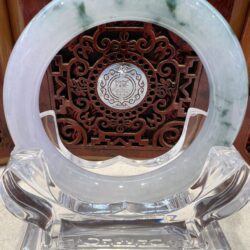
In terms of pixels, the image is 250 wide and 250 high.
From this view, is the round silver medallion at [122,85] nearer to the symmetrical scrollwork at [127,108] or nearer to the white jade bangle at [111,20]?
the symmetrical scrollwork at [127,108]

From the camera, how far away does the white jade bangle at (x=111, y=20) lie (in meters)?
0.43

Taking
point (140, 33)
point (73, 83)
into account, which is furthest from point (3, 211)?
point (140, 33)

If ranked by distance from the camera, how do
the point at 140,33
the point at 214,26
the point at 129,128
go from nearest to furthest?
the point at 214,26 < the point at 140,33 < the point at 129,128

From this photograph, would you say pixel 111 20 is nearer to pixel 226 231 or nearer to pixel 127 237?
pixel 127 237

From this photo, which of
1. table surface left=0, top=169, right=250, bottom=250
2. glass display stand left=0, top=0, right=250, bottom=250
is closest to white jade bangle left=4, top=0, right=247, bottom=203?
glass display stand left=0, top=0, right=250, bottom=250

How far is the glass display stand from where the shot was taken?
0.44 meters

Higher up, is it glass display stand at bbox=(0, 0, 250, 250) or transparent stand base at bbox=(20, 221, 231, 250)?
glass display stand at bbox=(0, 0, 250, 250)

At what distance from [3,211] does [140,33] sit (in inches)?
17.0

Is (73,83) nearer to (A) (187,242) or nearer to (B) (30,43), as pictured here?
(B) (30,43)

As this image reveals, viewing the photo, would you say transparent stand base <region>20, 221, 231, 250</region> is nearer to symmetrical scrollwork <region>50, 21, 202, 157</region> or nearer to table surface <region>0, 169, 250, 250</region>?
table surface <region>0, 169, 250, 250</region>

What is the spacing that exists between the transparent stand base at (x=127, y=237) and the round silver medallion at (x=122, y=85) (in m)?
0.26

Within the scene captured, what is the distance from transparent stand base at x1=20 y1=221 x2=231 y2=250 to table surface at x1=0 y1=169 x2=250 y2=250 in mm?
92

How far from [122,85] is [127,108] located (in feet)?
0.22

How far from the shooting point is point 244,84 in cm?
45
